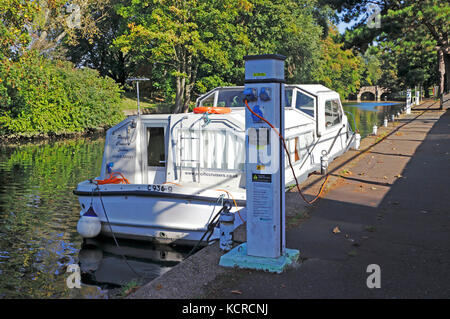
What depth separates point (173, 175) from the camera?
11.8 meters

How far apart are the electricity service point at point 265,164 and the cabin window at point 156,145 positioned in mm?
6431

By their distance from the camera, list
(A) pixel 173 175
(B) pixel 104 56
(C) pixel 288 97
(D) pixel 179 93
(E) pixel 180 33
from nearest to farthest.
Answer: (A) pixel 173 175 < (C) pixel 288 97 < (E) pixel 180 33 < (D) pixel 179 93 < (B) pixel 104 56

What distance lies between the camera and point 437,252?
260 inches

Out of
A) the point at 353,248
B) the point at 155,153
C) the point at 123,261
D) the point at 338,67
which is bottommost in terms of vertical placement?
the point at 123,261

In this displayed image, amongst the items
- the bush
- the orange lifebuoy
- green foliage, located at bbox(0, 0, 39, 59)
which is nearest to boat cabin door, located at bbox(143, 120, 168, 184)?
the orange lifebuoy

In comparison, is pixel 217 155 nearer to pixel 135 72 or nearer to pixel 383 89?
pixel 135 72

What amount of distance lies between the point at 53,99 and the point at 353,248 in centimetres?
3545

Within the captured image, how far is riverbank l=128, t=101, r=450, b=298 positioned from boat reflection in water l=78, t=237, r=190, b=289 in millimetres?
2873

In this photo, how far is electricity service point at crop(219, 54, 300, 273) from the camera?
19.1 feet

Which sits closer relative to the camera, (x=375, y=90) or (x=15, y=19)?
(x=15, y=19)

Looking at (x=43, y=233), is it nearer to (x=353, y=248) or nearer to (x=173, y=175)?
(x=173, y=175)

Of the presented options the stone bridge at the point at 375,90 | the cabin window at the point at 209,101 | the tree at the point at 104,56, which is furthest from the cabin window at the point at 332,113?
the stone bridge at the point at 375,90

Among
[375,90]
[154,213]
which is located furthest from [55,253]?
[375,90]

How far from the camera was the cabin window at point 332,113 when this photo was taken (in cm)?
1581
